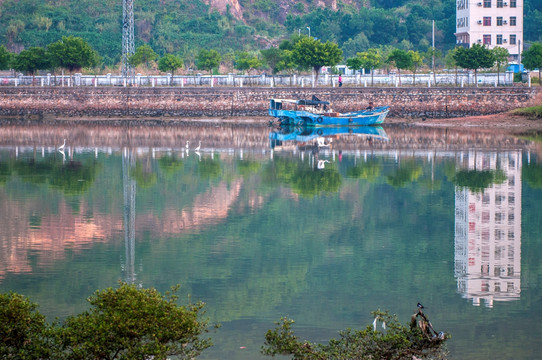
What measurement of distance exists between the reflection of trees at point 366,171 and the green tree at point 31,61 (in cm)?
3505

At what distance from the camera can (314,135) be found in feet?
152

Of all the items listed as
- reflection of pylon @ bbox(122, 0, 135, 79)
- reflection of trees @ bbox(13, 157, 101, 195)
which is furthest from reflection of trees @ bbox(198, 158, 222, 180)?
reflection of pylon @ bbox(122, 0, 135, 79)

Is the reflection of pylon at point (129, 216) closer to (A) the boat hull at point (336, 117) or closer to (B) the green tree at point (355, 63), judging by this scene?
(A) the boat hull at point (336, 117)

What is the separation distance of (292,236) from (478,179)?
1019cm

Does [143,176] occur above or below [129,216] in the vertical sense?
above

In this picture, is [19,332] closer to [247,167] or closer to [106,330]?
[106,330]

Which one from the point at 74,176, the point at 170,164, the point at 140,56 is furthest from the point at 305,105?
the point at 74,176

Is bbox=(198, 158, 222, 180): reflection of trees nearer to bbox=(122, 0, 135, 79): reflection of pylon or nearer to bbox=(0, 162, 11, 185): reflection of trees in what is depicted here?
bbox=(0, 162, 11, 185): reflection of trees

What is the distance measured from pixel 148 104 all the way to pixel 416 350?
154 ft

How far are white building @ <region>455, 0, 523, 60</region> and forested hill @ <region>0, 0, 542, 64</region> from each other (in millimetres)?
10143

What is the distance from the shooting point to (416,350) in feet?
33.2

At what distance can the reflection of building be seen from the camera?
48.9 ft

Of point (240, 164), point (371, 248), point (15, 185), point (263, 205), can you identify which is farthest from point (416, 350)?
point (240, 164)

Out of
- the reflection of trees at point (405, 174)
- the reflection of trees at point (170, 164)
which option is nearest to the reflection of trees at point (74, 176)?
the reflection of trees at point (170, 164)
